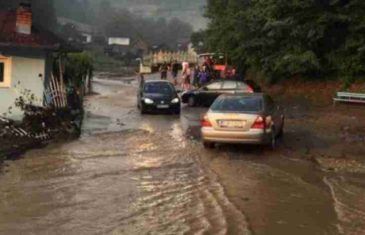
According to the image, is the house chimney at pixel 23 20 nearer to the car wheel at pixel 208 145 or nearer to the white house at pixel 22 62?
the white house at pixel 22 62

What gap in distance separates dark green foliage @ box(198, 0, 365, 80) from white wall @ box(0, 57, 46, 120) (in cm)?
1406

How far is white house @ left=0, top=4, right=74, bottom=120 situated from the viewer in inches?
801

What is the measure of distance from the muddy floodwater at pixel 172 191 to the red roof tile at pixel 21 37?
14.0 ft

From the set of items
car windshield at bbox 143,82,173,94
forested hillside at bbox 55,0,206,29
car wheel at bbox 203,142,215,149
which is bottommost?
car wheel at bbox 203,142,215,149

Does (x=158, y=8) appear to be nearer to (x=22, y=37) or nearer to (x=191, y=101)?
(x=191, y=101)

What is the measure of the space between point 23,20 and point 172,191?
40.6ft

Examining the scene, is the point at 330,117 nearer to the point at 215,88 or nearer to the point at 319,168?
the point at 215,88

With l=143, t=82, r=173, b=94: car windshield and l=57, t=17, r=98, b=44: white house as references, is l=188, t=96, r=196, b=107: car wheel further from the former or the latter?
l=57, t=17, r=98, b=44: white house

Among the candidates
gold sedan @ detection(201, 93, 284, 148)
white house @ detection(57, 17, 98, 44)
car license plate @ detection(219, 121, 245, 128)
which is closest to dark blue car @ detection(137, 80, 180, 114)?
gold sedan @ detection(201, 93, 284, 148)

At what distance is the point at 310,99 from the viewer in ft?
101

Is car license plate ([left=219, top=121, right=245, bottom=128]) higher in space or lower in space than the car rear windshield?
lower

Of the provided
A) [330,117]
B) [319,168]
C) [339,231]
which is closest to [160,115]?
[330,117]

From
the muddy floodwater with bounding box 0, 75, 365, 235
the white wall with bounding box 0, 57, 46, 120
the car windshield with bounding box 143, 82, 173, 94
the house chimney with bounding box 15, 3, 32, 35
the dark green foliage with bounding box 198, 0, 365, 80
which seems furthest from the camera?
the dark green foliage with bounding box 198, 0, 365, 80

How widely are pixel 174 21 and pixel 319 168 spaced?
160 metres
